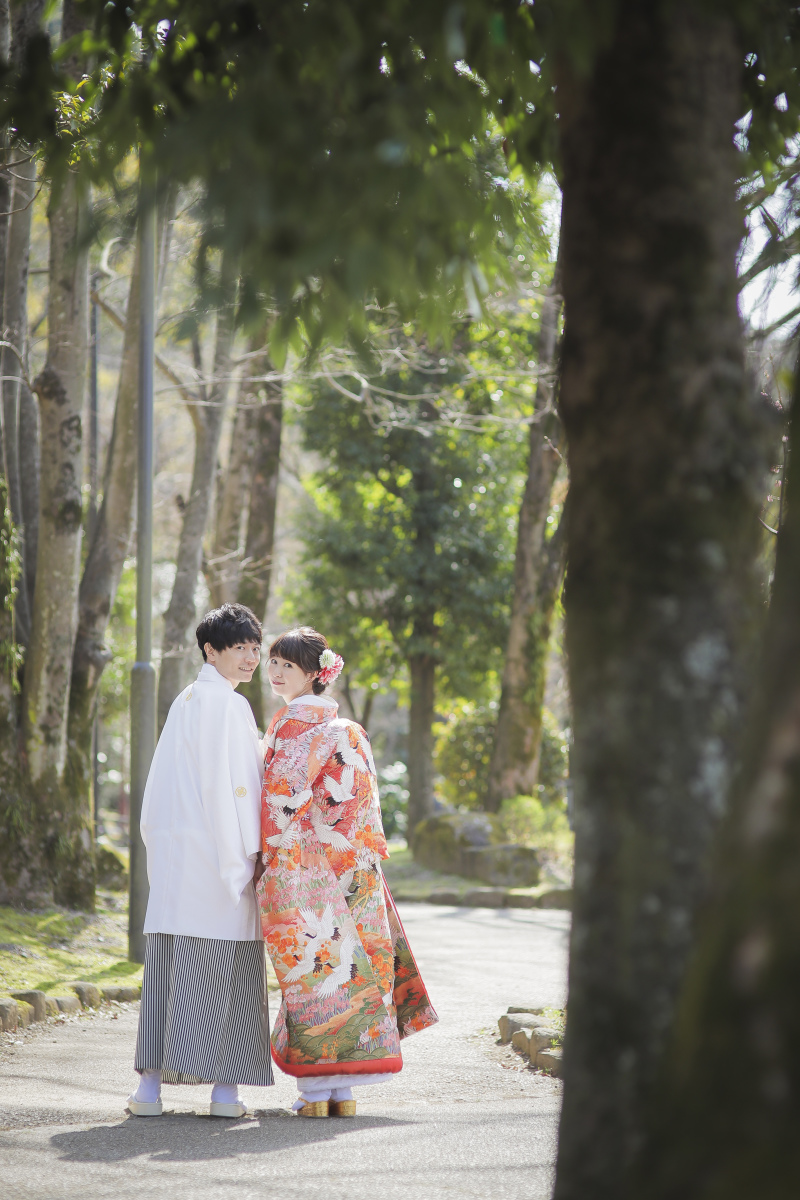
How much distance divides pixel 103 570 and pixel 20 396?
5.96ft

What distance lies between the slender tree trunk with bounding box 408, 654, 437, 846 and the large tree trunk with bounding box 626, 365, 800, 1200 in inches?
685

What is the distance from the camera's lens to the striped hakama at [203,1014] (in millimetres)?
4574

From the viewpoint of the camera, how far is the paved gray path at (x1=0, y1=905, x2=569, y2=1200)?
3564 mm

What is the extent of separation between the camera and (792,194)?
4070mm

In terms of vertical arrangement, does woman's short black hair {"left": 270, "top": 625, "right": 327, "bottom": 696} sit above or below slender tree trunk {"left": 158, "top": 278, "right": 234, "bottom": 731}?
below

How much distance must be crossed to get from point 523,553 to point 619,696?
49.5ft

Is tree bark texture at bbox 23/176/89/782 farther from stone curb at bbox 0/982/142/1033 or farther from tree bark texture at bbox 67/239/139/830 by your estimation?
stone curb at bbox 0/982/142/1033

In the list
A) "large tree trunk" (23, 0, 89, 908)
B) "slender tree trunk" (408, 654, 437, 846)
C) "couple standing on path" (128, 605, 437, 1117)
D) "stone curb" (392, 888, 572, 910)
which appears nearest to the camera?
"couple standing on path" (128, 605, 437, 1117)

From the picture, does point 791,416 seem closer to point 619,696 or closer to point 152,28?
point 619,696

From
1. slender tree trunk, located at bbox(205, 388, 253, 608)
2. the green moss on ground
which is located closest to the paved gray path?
the green moss on ground

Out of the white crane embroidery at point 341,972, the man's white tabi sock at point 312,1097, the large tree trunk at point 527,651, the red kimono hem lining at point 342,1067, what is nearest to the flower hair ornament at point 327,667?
the white crane embroidery at point 341,972

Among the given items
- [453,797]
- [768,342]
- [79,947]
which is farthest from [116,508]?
[453,797]

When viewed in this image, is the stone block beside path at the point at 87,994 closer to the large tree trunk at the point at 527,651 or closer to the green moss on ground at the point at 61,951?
the green moss on ground at the point at 61,951

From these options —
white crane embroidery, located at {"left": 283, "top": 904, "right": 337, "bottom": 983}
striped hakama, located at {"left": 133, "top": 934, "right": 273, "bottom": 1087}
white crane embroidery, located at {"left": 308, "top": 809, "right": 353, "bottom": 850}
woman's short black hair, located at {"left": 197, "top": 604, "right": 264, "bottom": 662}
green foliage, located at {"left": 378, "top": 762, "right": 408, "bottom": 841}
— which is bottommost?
green foliage, located at {"left": 378, "top": 762, "right": 408, "bottom": 841}
